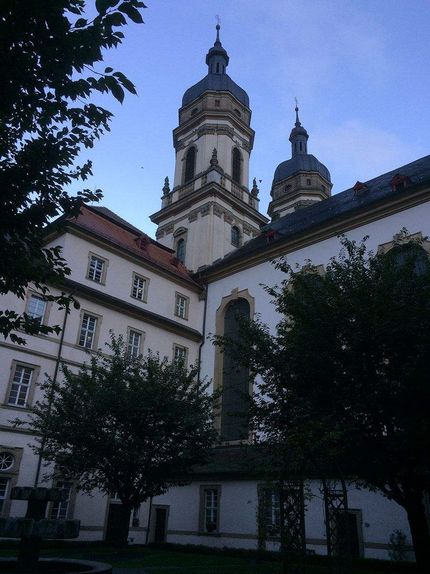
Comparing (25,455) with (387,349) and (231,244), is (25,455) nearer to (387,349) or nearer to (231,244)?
(387,349)

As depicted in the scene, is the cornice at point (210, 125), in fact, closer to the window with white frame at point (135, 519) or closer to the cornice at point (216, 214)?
the cornice at point (216, 214)

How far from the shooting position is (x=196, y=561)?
18.0m

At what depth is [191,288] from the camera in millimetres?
32844

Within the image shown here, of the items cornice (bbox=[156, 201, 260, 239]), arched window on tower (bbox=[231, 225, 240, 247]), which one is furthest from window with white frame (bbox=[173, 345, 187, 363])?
cornice (bbox=[156, 201, 260, 239])

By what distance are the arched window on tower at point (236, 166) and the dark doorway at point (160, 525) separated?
1047 inches

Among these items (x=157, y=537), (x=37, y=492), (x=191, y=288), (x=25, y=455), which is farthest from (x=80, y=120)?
(x=191, y=288)

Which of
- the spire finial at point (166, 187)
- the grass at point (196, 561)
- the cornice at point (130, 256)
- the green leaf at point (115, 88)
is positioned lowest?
the grass at point (196, 561)

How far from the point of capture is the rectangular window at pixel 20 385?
21938mm

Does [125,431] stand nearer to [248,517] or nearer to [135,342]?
[248,517]

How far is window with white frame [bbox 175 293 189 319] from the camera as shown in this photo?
31552 millimetres

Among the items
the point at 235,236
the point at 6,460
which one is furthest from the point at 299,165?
the point at 6,460

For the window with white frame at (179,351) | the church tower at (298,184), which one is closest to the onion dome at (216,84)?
the church tower at (298,184)

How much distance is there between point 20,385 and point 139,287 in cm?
→ 936

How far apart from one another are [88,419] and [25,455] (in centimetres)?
538
